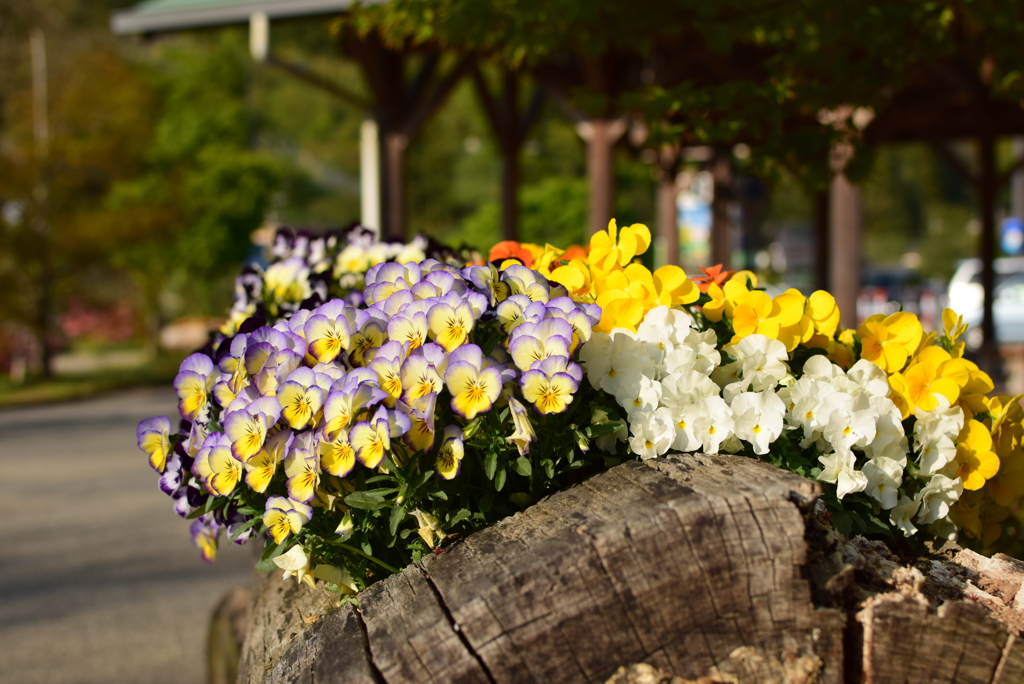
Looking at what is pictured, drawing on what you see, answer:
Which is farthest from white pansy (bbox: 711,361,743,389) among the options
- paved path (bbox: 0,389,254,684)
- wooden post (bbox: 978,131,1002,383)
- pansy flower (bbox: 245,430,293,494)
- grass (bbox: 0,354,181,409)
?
grass (bbox: 0,354,181,409)

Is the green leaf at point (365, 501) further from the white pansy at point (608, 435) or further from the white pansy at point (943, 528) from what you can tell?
the white pansy at point (943, 528)

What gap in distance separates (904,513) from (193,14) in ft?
24.3

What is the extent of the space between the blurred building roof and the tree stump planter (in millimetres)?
6710

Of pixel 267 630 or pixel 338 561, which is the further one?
pixel 267 630

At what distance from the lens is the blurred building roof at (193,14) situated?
7.19 metres

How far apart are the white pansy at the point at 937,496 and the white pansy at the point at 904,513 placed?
0.05ft

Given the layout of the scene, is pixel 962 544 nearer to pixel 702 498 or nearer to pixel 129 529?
pixel 702 498

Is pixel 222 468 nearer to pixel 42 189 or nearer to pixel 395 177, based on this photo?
pixel 395 177

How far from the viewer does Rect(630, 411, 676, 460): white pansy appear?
1.45 meters

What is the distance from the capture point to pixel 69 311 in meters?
15.8

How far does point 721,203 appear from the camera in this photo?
12.9 metres

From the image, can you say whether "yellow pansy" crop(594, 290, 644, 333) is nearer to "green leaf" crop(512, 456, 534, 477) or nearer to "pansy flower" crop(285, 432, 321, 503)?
"green leaf" crop(512, 456, 534, 477)

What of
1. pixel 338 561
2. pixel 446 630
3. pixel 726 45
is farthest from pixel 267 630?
pixel 726 45

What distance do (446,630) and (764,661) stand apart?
432mm
